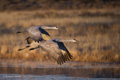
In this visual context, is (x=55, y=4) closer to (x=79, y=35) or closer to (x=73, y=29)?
(x=73, y=29)

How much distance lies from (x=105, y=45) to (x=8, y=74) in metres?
5.72

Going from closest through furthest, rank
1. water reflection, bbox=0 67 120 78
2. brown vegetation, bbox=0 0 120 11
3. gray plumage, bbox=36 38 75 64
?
1. gray plumage, bbox=36 38 75 64
2. water reflection, bbox=0 67 120 78
3. brown vegetation, bbox=0 0 120 11

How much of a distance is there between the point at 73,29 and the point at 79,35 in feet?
6.47

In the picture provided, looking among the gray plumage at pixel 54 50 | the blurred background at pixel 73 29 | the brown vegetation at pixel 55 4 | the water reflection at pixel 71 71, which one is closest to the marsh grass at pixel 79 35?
the blurred background at pixel 73 29

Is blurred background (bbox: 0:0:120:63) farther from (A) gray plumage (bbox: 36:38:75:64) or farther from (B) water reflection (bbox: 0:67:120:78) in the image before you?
(A) gray plumage (bbox: 36:38:75:64)

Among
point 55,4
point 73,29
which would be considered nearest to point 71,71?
point 73,29

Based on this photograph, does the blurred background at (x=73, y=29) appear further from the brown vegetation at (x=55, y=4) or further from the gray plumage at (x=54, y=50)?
the gray plumage at (x=54, y=50)

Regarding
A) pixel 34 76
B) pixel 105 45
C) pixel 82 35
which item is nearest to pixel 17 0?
pixel 82 35

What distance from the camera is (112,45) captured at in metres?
15.0

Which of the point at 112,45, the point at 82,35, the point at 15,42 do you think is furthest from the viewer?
the point at 82,35

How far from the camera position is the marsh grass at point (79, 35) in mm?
12825

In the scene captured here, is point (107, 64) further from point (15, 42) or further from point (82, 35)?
point (82, 35)

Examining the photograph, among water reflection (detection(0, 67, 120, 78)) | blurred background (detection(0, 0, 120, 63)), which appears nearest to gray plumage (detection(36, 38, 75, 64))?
water reflection (detection(0, 67, 120, 78))

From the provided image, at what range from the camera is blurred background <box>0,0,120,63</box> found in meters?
12.9
